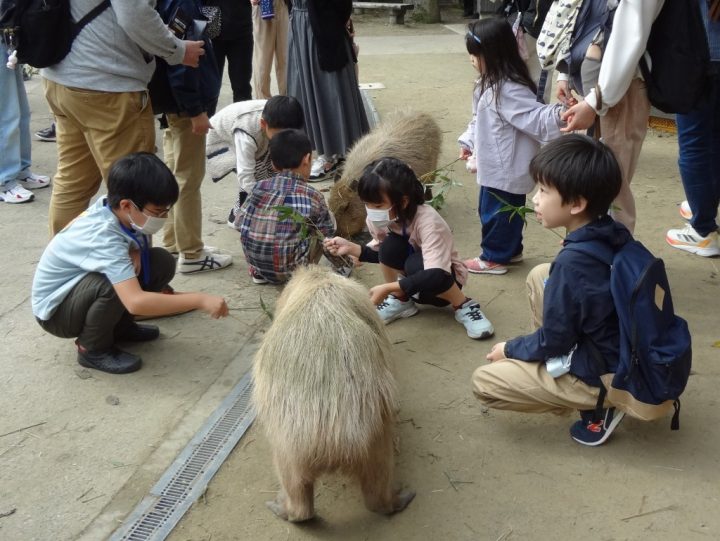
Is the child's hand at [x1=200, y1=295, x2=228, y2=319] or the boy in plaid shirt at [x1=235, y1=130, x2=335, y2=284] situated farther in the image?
Answer: the boy in plaid shirt at [x1=235, y1=130, x2=335, y2=284]

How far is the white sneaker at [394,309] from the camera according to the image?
3846 mm

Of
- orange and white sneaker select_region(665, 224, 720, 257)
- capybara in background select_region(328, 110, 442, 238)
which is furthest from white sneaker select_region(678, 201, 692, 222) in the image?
capybara in background select_region(328, 110, 442, 238)

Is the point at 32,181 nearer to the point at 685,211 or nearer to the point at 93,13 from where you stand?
the point at 93,13

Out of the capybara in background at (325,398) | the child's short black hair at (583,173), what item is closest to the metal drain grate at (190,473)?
the capybara in background at (325,398)

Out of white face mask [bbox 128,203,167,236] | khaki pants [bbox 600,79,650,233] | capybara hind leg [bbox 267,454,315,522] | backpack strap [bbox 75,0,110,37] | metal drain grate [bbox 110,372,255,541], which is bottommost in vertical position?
metal drain grate [bbox 110,372,255,541]

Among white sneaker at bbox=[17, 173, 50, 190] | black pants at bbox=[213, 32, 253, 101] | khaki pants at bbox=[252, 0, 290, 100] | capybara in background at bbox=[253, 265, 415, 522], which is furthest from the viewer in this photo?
khaki pants at bbox=[252, 0, 290, 100]

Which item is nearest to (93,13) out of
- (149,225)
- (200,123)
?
(200,123)

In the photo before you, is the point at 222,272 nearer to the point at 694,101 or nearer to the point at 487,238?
the point at 487,238

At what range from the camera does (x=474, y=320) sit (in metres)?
3.68

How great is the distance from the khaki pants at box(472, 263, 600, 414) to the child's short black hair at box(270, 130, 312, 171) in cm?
160

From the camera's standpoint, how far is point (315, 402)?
2355 millimetres

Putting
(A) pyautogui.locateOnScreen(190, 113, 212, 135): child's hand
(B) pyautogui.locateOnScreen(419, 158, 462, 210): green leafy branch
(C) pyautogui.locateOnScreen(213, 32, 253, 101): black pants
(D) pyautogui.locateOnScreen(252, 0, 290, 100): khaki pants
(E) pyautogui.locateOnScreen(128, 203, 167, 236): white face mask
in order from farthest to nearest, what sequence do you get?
1. (D) pyautogui.locateOnScreen(252, 0, 290, 100): khaki pants
2. (C) pyautogui.locateOnScreen(213, 32, 253, 101): black pants
3. (B) pyautogui.locateOnScreen(419, 158, 462, 210): green leafy branch
4. (A) pyautogui.locateOnScreen(190, 113, 212, 135): child's hand
5. (E) pyautogui.locateOnScreen(128, 203, 167, 236): white face mask

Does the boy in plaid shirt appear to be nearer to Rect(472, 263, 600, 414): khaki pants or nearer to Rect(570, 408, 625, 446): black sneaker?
Rect(472, 263, 600, 414): khaki pants

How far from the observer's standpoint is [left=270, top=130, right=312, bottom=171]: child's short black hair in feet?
13.1
